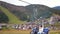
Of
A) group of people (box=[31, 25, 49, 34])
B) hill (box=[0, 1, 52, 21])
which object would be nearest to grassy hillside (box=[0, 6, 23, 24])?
hill (box=[0, 1, 52, 21])

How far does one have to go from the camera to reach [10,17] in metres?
1.21

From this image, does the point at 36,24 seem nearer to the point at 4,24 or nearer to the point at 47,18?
the point at 47,18

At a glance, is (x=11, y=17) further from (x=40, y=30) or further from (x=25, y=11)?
(x=40, y=30)

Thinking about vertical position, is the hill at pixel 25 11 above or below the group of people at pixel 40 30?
above

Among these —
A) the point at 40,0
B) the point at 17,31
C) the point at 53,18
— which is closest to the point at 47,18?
the point at 53,18

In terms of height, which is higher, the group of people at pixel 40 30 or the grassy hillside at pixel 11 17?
the grassy hillside at pixel 11 17

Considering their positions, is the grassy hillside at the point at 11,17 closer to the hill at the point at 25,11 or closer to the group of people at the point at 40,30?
the hill at the point at 25,11

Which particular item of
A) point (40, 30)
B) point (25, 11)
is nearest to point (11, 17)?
point (25, 11)

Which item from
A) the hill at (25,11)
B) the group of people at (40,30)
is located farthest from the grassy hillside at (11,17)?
the group of people at (40,30)

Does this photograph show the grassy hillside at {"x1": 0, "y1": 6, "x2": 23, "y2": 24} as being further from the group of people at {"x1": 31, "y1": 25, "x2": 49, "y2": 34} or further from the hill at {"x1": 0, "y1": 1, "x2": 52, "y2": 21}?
the group of people at {"x1": 31, "y1": 25, "x2": 49, "y2": 34}

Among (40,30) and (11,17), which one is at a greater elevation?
(11,17)

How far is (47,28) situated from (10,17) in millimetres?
334

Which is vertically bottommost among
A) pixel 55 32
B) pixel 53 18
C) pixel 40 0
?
pixel 55 32

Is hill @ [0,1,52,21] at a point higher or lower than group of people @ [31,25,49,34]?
higher
